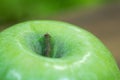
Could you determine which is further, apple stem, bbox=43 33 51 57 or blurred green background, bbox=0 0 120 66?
blurred green background, bbox=0 0 120 66

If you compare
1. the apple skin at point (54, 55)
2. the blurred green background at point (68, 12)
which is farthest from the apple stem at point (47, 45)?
the blurred green background at point (68, 12)

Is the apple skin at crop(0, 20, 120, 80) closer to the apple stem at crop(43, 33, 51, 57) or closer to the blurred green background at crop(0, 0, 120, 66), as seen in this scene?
the apple stem at crop(43, 33, 51, 57)

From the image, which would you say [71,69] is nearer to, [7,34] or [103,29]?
[7,34]

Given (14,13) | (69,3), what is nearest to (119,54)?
(69,3)

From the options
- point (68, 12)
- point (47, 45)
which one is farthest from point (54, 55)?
point (68, 12)

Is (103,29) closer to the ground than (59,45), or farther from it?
closer to the ground

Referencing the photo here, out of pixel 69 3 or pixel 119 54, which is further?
pixel 69 3

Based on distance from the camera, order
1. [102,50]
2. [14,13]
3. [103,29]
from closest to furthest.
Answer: [102,50] < [103,29] < [14,13]

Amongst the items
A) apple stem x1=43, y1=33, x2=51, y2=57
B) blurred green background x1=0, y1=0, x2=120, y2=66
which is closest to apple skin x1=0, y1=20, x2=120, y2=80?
apple stem x1=43, y1=33, x2=51, y2=57
